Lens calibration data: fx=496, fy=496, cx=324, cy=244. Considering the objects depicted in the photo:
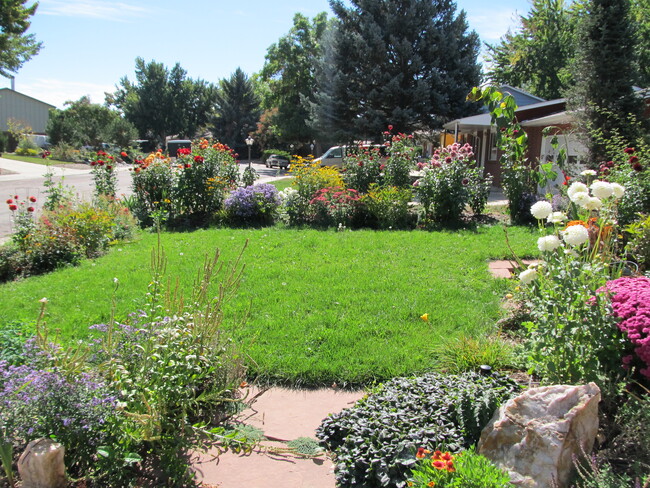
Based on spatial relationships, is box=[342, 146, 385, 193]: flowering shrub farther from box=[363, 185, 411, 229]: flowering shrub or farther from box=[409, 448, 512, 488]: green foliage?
box=[409, 448, 512, 488]: green foliage

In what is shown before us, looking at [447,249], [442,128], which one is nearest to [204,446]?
[447,249]

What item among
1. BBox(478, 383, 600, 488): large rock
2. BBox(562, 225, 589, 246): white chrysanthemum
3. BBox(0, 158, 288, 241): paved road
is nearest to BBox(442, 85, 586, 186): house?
BBox(0, 158, 288, 241): paved road

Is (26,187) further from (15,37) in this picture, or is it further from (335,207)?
(335,207)

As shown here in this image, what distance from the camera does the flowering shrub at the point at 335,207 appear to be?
1005 centimetres

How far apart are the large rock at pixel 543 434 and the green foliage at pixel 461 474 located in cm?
17

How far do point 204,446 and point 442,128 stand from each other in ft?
66.7

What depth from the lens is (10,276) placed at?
7.04m

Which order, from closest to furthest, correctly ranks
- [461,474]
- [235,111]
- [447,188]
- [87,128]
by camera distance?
[461,474] < [447,188] < [87,128] < [235,111]

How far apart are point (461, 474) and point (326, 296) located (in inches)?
134

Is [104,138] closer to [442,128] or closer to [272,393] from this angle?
[442,128]

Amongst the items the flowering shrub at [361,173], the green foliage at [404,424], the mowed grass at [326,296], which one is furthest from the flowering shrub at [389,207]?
the green foliage at [404,424]

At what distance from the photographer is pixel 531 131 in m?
16.5

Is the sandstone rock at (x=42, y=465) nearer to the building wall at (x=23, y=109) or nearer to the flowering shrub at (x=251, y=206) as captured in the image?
the flowering shrub at (x=251, y=206)

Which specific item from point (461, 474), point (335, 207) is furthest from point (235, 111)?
point (461, 474)
